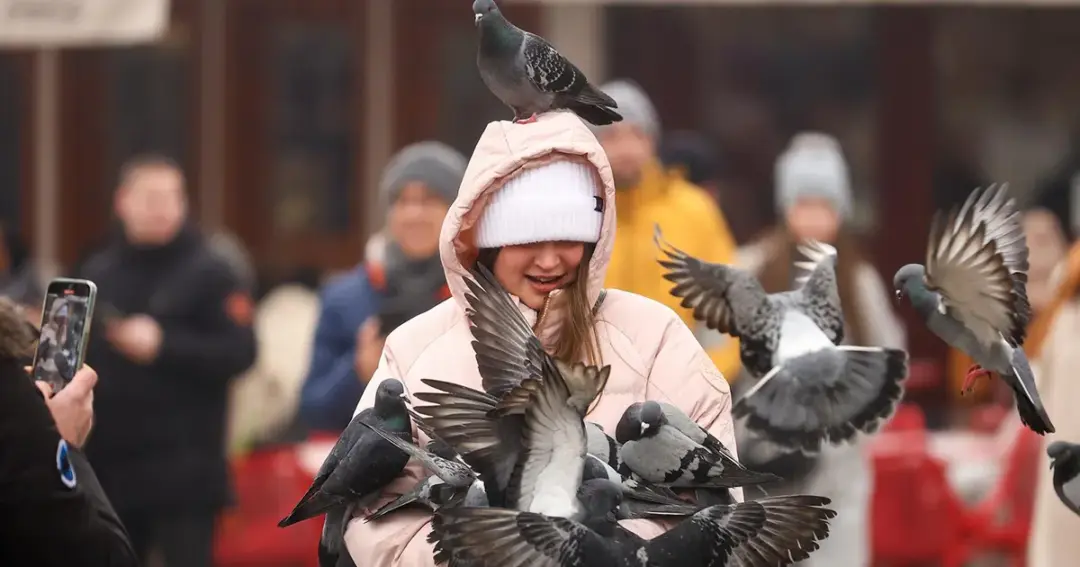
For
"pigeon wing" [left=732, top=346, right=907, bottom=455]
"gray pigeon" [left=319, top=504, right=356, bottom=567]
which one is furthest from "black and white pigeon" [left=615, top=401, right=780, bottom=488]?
"pigeon wing" [left=732, top=346, right=907, bottom=455]

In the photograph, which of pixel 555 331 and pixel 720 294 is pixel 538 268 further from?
pixel 720 294

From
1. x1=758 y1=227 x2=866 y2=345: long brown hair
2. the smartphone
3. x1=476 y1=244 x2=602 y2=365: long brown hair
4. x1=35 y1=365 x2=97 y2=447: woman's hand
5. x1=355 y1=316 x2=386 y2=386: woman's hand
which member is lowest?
x1=355 y1=316 x2=386 y2=386: woman's hand

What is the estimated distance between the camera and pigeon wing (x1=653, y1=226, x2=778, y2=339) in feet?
12.8

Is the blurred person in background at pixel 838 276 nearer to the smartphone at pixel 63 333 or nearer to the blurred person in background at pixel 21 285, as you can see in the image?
the smartphone at pixel 63 333

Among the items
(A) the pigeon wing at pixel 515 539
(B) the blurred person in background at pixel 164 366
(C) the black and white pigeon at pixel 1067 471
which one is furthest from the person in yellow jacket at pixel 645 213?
(A) the pigeon wing at pixel 515 539

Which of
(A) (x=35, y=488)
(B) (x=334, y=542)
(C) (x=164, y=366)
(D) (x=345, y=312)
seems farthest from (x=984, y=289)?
(C) (x=164, y=366)

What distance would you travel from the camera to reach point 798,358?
382 centimetres

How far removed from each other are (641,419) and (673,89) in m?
7.90

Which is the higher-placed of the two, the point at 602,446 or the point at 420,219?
the point at 602,446

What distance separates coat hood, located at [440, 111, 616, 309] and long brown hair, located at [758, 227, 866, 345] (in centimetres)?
239

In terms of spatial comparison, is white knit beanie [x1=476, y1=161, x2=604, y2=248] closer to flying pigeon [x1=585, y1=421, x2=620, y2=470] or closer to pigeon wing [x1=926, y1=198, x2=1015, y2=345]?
flying pigeon [x1=585, y1=421, x2=620, y2=470]

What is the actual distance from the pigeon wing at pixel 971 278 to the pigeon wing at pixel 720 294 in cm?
48

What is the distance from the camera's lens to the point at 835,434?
3.86 meters

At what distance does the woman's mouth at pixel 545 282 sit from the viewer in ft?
11.2
